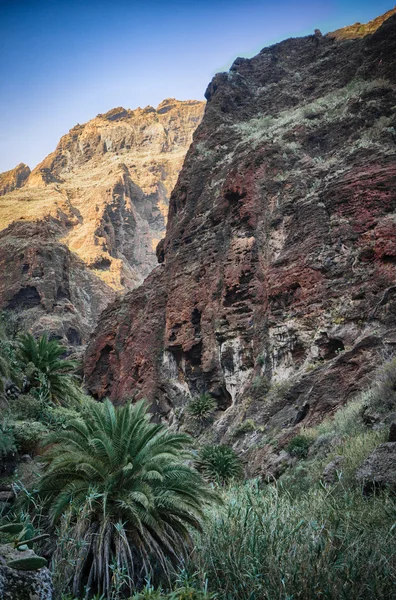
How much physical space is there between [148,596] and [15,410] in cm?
1246

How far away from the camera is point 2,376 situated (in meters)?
15.8

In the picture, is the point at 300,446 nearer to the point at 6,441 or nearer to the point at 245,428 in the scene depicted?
the point at 245,428

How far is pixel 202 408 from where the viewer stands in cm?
2264

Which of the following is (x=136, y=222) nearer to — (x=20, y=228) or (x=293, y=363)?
(x=20, y=228)

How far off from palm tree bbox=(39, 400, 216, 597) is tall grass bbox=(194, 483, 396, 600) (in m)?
1.72

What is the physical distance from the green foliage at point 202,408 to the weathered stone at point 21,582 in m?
18.2

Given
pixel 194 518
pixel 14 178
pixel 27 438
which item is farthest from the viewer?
pixel 14 178

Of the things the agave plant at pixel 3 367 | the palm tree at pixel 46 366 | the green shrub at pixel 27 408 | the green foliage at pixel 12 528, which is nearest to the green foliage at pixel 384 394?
the green foliage at pixel 12 528

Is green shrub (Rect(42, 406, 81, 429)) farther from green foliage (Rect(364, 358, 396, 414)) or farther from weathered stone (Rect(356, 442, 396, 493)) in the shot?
weathered stone (Rect(356, 442, 396, 493))

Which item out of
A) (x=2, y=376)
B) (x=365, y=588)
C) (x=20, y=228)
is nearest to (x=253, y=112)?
(x=2, y=376)

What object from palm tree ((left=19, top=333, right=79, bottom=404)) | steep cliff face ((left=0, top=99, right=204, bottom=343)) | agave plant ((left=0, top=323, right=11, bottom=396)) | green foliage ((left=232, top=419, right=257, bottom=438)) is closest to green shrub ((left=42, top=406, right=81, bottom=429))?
agave plant ((left=0, top=323, right=11, bottom=396))

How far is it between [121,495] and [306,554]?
13.5 feet

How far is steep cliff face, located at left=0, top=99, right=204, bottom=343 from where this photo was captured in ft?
198

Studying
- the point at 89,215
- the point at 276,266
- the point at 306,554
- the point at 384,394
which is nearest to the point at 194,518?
the point at 306,554
